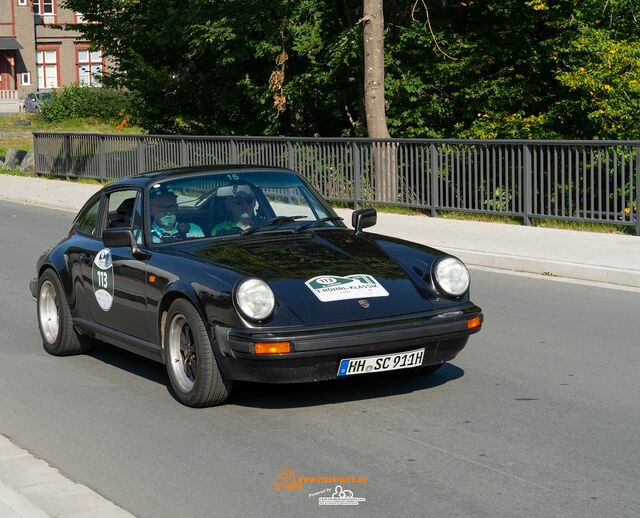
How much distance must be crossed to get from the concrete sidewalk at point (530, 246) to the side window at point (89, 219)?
19.1ft

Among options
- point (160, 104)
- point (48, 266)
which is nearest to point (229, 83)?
point (160, 104)

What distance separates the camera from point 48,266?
9383mm

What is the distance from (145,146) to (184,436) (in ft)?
68.3

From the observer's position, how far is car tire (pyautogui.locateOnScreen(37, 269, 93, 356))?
912cm

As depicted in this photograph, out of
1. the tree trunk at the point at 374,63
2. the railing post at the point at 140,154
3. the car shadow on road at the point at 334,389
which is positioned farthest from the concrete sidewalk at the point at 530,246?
the railing post at the point at 140,154

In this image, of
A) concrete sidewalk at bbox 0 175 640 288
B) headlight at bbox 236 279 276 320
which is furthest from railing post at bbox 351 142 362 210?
headlight at bbox 236 279 276 320

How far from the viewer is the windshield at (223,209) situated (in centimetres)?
820

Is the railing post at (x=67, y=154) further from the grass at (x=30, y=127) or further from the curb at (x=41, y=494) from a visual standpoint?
the curb at (x=41, y=494)

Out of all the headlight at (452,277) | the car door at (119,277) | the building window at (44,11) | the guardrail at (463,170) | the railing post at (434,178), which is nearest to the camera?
the headlight at (452,277)

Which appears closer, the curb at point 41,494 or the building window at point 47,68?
the curb at point 41,494

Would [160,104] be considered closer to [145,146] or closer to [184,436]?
[145,146]

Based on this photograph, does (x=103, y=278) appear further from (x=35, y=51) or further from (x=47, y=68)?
(x=47, y=68)

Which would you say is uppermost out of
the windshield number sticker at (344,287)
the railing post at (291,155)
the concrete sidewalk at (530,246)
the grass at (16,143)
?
the grass at (16,143)

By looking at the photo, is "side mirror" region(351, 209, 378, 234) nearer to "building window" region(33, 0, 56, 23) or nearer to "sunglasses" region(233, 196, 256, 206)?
"sunglasses" region(233, 196, 256, 206)
